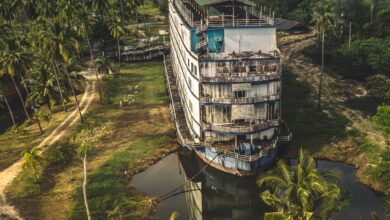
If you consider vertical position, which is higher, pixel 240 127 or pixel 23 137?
pixel 240 127

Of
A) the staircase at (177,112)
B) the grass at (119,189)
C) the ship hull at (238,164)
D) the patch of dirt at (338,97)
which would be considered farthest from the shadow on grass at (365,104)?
the grass at (119,189)

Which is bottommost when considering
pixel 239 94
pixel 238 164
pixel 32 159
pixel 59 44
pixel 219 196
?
pixel 219 196

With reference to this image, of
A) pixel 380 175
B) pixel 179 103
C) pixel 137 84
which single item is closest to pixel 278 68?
pixel 380 175

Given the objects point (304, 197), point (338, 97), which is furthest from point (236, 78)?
point (338, 97)

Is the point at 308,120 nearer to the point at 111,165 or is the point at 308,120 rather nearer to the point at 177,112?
A: the point at 177,112

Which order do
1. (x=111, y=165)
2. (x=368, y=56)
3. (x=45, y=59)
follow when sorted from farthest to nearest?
(x=368, y=56) < (x=45, y=59) < (x=111, y=165)

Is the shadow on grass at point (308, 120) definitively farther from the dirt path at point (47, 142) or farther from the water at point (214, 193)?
the dirt path at point (47, 142)
